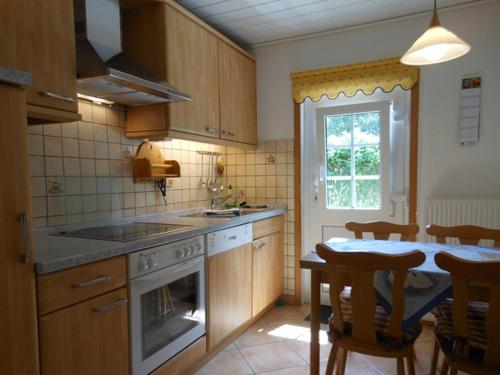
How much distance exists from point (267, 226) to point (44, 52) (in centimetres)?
190

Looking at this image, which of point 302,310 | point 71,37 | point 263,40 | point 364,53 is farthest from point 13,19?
point 302,310

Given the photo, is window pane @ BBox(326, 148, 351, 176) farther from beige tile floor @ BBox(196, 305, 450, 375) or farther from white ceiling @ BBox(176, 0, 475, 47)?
beige tile floor @ BBox(196, 305, 450, 375)

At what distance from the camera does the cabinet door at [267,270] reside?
2646mm

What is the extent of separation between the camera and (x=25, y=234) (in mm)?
1114

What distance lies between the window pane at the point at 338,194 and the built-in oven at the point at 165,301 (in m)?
1.40

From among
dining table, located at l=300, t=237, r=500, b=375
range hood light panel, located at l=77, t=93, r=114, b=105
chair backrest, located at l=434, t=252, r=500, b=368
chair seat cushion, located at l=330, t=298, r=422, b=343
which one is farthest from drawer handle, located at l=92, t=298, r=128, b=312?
chair backrest, located at l=434, t=252, r=500, b=368

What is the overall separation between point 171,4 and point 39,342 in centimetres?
191

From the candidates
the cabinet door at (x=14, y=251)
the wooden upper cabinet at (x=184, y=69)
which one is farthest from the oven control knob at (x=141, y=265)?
the wooden upper cabinet at (x=184, y=69)

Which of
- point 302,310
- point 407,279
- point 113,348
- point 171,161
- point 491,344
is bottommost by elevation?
point 302,310

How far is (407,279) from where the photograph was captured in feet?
4.74

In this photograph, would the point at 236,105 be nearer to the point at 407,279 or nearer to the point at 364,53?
the point at 364,53

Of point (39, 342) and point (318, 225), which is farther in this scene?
point (318, 225)

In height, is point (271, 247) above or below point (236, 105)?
below

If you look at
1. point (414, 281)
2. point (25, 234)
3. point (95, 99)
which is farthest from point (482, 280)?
point (95, 99)
